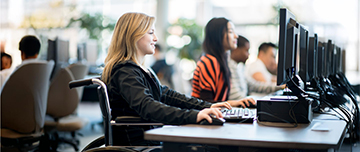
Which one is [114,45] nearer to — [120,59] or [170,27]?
[120,59]

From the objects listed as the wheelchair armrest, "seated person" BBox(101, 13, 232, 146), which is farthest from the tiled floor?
the wheelchair armrest

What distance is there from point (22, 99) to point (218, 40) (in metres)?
1.41

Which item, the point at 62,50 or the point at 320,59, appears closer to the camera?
the point at 320,59

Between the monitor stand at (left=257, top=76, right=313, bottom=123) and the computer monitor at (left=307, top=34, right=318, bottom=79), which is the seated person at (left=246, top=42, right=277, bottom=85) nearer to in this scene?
the computer monitor at (left=307, top=34, right=318, bottom=79)

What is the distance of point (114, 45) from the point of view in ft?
5.89

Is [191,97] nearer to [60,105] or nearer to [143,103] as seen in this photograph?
[143,103]

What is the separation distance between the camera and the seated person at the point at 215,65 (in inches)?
106

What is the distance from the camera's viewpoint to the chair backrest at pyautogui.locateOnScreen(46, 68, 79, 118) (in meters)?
3.22

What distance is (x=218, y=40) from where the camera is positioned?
2793 millimetres

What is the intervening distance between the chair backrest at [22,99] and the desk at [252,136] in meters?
1.48

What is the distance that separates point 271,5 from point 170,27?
2321 millimetres

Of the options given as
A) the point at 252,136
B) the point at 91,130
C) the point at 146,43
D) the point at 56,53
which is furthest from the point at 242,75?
the point at 91,130

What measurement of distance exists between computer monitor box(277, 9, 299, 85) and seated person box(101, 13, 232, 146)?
1.03 feet

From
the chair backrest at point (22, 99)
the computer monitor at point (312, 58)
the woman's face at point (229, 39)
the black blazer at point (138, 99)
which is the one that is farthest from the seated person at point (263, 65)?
the black blazer at point (138, 99)
